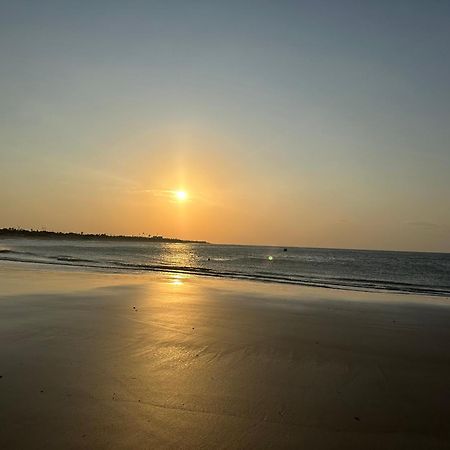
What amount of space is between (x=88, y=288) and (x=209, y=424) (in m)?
15.5

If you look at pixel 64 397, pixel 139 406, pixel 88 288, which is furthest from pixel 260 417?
pixel 88 288

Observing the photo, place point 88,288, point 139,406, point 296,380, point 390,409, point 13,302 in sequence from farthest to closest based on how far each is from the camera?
point 88,288, point 13,302, point 296,380, point 390,409, point 139,406

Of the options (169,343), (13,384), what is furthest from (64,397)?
(169,343)

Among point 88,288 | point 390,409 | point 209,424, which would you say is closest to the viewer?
point 209,424

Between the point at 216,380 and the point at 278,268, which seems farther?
the point at 278,268

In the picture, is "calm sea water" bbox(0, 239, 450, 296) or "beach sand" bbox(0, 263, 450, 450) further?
"calm sea water" bbox(0, 239, 450, 296)

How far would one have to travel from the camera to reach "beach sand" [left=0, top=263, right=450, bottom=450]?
5.00m

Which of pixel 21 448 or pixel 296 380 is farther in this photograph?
pixel 296 380

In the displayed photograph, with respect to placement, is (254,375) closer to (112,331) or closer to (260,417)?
(260,417)

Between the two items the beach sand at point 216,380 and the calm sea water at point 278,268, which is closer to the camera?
the beach sand at point 216,380

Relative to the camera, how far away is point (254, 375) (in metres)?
7.24

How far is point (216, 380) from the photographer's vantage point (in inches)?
270

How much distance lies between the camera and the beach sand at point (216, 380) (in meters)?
5.00

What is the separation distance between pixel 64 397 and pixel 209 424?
7.46 feet
